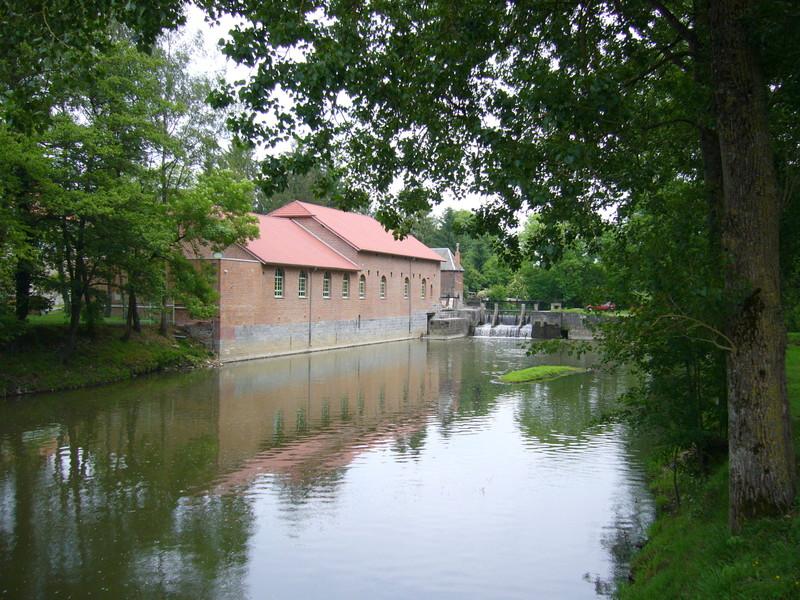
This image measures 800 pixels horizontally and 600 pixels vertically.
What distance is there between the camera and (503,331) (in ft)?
162

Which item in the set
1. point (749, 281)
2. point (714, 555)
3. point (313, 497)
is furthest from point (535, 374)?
point (749, 281)

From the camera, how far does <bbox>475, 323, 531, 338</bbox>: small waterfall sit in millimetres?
48219

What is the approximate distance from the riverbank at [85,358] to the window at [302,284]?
8.04 metres

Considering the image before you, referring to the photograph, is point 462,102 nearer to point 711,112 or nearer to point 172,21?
point 711,112

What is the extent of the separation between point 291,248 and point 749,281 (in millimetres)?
34014

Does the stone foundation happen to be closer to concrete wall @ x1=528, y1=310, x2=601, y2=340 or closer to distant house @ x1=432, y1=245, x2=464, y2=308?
concrete wall @ x1=528, y1=310, x2=601, y2=340

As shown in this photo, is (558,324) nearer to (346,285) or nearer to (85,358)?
(346,285)

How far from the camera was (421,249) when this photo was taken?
182 ft

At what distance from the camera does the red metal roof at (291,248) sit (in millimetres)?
36062

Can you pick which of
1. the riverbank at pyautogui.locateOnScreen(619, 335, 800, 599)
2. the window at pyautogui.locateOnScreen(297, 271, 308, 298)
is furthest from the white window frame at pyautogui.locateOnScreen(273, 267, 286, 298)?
the riverbank at pyautogui.locateOnScreen(619, 335, 800, 599)

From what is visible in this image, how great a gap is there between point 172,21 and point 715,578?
7948 millimetres

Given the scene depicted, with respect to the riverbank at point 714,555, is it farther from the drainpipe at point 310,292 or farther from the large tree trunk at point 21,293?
the drainpipe at point 310,292

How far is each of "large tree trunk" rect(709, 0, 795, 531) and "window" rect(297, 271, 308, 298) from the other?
105 ft

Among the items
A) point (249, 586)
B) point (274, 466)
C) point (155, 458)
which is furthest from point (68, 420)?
point (249, 586)
